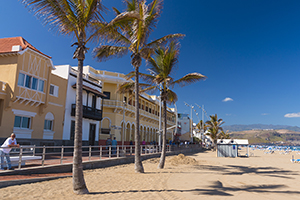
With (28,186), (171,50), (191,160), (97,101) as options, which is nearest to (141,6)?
(171,50)

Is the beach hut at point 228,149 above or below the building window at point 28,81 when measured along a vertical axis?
below

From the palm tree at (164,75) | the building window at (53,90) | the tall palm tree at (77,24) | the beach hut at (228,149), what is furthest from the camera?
the beach hut at (228,149)

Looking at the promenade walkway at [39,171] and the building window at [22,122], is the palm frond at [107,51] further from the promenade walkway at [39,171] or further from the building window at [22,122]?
the building window at [22,122]

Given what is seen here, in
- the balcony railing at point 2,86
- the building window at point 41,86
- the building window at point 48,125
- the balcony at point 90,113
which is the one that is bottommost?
the building window at point 48,125

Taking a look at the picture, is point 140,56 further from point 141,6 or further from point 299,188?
point 299,188

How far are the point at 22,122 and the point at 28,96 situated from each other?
→ 1900mm

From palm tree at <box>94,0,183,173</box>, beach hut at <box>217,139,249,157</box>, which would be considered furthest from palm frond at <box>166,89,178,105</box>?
beach hut at <box>217,139,249,157</box>

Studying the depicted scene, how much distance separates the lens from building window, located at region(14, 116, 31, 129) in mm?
15330

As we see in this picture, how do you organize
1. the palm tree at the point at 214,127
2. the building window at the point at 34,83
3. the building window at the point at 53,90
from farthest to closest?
1. the palm tree at the point at 214,127
2. the building window at the point at 53,90
3. the building window at the point at 34,83

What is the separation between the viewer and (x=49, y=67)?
1748cm

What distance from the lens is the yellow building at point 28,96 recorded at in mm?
14570

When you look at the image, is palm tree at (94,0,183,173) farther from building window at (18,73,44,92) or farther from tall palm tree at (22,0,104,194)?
building window at (18,73,44,92)

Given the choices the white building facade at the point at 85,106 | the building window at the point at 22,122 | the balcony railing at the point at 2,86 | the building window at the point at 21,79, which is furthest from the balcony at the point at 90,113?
the balcony railing at the point at 2,86

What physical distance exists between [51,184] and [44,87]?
1116 cm
